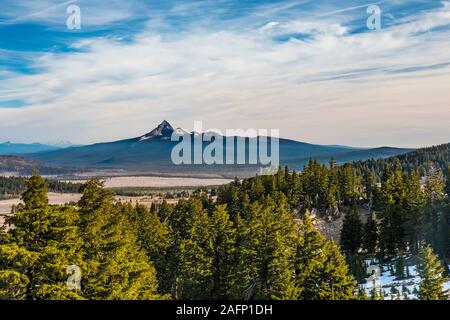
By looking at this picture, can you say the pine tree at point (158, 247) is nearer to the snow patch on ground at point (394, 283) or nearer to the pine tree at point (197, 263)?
the pine tree at point (197, 263)

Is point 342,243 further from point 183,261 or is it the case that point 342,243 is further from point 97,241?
point 97,241

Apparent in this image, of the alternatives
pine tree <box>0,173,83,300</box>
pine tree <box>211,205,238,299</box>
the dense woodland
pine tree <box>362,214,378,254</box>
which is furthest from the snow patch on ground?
pine tree <box>0,173,83,300</box>

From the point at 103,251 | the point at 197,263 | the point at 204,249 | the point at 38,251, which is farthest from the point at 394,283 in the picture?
the point at 38,251

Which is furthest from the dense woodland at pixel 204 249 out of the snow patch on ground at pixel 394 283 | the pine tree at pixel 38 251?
the snow patch on ground at pixel 394 283

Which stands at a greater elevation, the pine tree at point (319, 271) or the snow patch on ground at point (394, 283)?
the pine tree at point (319, 271)

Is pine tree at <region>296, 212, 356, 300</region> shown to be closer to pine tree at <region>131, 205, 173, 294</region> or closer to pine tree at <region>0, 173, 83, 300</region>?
pine tree at <region>0, 173, 83, 300</region>

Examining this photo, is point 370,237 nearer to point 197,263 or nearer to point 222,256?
point 222,256

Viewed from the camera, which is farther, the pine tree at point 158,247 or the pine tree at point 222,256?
the pine tree at point 158,247

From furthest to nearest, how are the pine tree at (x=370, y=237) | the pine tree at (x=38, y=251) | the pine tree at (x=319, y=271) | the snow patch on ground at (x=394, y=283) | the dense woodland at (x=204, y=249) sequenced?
the pine tree at (x=370, y=237)
the snow patch on ground at (x=394, y=283)
the pine tree at (x=319, y=271)
the dense woodland at (x=204, y=249)
the pine tree at (x=38, y=251)
